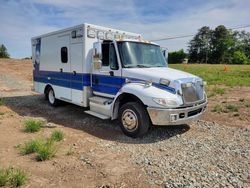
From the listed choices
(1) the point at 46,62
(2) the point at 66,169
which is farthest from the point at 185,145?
(1) the point at 46,62

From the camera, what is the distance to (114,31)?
26.9 ft

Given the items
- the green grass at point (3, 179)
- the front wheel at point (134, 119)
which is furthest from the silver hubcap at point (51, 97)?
the green grass at point (3, 179)

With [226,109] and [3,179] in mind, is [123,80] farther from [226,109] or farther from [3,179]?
[226,109]

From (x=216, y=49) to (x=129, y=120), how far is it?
109 meters

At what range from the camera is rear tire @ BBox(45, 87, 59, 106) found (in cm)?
1002

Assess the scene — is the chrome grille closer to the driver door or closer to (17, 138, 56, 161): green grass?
the driver door

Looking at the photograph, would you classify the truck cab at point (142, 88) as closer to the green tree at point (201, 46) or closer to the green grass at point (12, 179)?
the green grass at point (12, 179)

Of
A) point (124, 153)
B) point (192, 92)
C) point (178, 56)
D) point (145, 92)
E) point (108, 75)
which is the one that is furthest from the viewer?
point (178, 56)

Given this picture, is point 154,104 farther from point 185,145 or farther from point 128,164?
point 128,164

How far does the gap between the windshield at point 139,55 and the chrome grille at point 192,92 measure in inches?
53.8

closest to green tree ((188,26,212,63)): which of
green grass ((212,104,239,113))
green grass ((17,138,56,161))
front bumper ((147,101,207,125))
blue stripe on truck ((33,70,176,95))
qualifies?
green grass ((212,104,239,113))

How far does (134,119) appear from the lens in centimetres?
623

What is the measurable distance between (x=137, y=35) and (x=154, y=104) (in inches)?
147

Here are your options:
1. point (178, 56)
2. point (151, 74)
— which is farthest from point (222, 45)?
point (151, 74)
